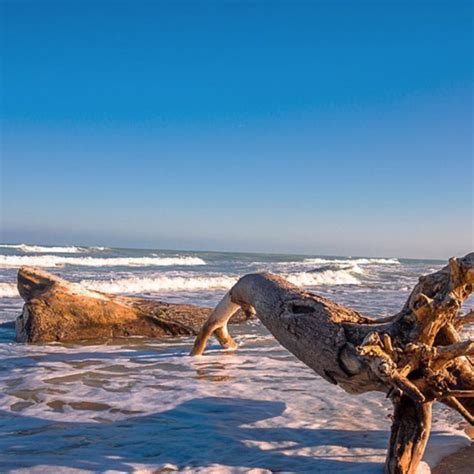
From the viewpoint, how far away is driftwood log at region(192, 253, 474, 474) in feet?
9.18

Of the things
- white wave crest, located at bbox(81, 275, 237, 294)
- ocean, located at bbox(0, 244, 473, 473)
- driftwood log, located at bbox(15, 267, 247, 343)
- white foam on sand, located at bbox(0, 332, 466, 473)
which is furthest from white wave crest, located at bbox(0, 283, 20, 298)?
white foam on sand, located at bbox(0, 332, 466, 473)

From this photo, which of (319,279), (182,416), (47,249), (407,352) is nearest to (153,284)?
(319,279)

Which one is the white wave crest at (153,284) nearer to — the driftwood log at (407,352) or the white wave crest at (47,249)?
the driftwood log at (407,352)

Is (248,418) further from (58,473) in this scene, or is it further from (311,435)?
(58,473)

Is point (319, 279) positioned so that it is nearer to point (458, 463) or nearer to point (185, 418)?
point (185, 418)

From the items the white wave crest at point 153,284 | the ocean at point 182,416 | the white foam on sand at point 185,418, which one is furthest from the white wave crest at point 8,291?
the white foam on sand at point 185,418

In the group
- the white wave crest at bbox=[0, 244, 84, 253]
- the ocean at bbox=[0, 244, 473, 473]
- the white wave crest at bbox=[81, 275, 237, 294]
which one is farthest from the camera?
the white wave crest at bbox=[0, 244, 84, 253]

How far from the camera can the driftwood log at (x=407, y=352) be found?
9.18ft

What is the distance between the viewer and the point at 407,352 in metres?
2.85

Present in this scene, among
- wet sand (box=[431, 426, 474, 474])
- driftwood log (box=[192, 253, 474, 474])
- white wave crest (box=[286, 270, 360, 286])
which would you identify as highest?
driftwood log (box=[192, 253, 474, 474])

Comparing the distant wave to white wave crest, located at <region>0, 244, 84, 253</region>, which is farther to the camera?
white wave crest, located at <region>0, 244, 84, 253</region>

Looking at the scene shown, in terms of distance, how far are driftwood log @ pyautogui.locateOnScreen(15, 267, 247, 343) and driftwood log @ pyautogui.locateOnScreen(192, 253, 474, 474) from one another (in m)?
4.48

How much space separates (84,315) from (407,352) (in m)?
5.59

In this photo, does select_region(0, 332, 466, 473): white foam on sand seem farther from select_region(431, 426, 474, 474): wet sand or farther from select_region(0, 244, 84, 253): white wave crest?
select_region(0, 244, 84, 253): white wave crest
